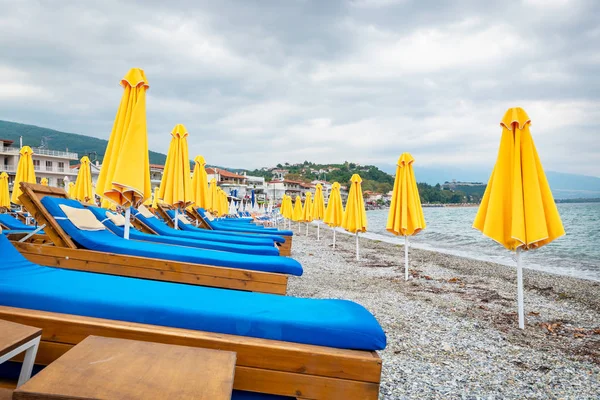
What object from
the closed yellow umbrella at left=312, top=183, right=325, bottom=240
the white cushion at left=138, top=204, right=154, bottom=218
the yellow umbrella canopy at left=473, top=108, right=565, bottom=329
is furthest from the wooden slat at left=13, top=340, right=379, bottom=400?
the closed yellow umbrella at left=312, top=183, right=325, bottom=240

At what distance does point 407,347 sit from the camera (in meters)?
3.37

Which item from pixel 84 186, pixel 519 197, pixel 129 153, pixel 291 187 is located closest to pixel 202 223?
pixel 84 186

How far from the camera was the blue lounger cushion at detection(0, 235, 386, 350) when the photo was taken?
1674 mm

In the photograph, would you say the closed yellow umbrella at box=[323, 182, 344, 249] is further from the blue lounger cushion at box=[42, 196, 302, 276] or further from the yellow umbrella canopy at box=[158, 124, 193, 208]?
the blue lounger cushion at box=[42, 196, 302, 276]

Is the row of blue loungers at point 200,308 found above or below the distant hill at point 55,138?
below

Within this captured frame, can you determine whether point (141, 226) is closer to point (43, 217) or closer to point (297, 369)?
point (43, 217)

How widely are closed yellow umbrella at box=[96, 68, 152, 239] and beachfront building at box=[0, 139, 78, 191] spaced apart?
43.5m

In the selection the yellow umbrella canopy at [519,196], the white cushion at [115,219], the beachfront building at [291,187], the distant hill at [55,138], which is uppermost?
the distant hill at [55,138]

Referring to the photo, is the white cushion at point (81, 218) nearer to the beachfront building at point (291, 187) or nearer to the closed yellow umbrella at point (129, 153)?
the closed yellow umbrella at point (129, 153)

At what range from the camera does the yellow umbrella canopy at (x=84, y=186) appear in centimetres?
1202

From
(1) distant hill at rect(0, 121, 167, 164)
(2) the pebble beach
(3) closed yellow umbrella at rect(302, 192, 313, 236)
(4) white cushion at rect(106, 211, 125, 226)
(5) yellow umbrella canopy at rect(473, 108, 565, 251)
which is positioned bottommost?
(2) the pebble beach

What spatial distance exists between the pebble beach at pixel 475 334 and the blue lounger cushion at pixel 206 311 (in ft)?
3.36

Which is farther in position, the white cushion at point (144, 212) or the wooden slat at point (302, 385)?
the white cushion at point (144, 212)

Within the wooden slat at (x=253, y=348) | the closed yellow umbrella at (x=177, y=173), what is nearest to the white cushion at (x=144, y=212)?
the closed yellow umbrella at (x=177, y=173)
